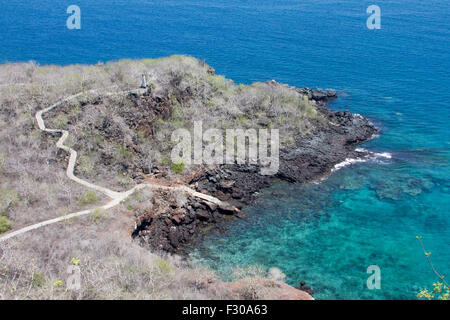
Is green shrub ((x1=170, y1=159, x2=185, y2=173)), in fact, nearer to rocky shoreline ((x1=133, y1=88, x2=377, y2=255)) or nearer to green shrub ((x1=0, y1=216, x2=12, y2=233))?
rocky shoreline ((x1=133, y1=88, x2=377, y2=255))

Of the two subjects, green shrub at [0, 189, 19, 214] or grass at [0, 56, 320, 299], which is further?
green shrub at [0, 189, 19, 214]

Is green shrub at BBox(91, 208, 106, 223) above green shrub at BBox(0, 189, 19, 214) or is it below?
below

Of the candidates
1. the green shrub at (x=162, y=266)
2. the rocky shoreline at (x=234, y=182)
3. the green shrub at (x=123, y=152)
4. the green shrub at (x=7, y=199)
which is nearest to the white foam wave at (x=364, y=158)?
the rocky shoreline at (x=234, y=182)

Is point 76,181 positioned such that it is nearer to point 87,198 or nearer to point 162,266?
point 87,198

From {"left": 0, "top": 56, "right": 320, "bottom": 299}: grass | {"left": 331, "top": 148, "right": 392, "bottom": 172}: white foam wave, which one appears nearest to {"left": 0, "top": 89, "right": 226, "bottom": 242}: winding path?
{"left": 0, "top": 56, "right": 320, "bottom": 299}: grass

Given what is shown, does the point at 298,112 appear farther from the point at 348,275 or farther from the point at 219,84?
the point at 348,275
